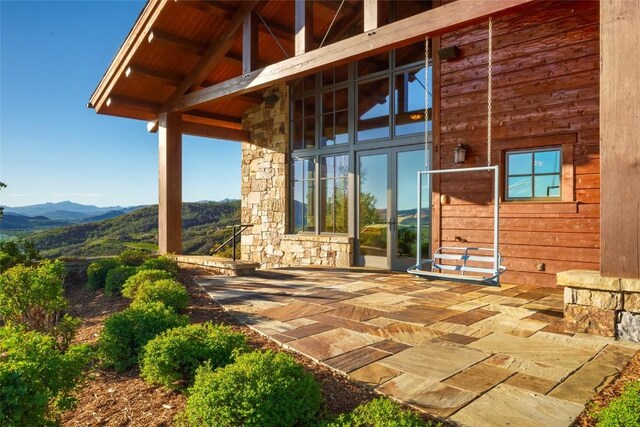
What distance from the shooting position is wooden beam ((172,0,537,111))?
3.93 meters

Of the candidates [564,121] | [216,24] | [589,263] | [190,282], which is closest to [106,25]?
[216,24]

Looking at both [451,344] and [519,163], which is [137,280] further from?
[519,163]

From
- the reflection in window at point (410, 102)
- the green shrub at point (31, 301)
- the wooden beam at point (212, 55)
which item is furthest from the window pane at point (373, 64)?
the green shrub at point (31, 301)

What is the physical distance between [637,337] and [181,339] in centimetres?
323

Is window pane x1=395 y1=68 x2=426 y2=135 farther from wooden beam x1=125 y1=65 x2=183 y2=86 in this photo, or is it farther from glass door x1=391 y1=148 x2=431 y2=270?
wooden beam x1=125 y1=65 x2=183 y2=86

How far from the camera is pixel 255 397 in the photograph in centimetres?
175

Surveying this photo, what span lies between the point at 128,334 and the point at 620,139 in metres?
3.78

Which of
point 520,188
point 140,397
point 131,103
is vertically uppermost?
point 131,103

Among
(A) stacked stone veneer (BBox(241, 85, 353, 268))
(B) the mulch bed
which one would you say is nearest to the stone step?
(A) stacked stone veneer (BBox(241, 85, 353, 268))

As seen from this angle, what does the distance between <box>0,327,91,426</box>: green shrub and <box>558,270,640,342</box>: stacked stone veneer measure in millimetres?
3461

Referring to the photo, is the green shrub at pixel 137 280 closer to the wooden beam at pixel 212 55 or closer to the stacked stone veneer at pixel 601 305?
the stacked stone veneer at pixel 601 305

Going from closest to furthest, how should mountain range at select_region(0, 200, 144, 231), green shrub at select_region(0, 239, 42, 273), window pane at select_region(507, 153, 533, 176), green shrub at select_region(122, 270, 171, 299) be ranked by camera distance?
green shrub at select_region(122, 270, 171, 299), window pane at select_region(507, 153, 533, 176), green shrub at select_region(0, 239, 42, 273), mountain range at select_region(0, 200, 144, 231)

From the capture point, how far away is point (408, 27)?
14.4ft

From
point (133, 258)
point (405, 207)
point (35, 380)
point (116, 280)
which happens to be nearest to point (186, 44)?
point (133, 258)
